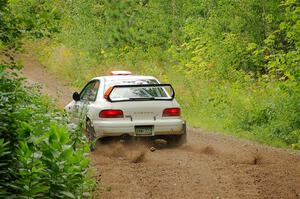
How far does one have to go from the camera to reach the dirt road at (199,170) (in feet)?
30.8

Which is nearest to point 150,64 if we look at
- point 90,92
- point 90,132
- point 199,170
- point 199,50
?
point 199,50

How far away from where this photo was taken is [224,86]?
70.3ft

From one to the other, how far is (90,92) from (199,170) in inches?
172

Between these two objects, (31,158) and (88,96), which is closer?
(31,158)

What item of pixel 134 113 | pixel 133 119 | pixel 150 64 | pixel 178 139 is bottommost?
pixel 150 64

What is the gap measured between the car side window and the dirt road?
Result: 1364mm

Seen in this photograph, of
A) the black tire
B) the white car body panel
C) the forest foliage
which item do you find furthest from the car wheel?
the forest foliage

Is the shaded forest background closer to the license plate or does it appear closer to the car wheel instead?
the car wheel

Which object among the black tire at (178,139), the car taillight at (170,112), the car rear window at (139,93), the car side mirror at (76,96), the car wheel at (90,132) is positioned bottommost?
the black tire at (178,139)

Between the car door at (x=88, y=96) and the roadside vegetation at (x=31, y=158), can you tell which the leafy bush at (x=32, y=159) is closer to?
the roadside vegetation at (x=31, y=158)

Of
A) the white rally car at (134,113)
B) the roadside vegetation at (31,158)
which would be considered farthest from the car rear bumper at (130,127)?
the roadside vegetation at (31,158)

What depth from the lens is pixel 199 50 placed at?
82.6 feet

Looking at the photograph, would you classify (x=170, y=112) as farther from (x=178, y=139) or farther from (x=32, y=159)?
(x=32, y=159)

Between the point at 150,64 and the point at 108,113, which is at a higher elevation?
the point at 108,113
